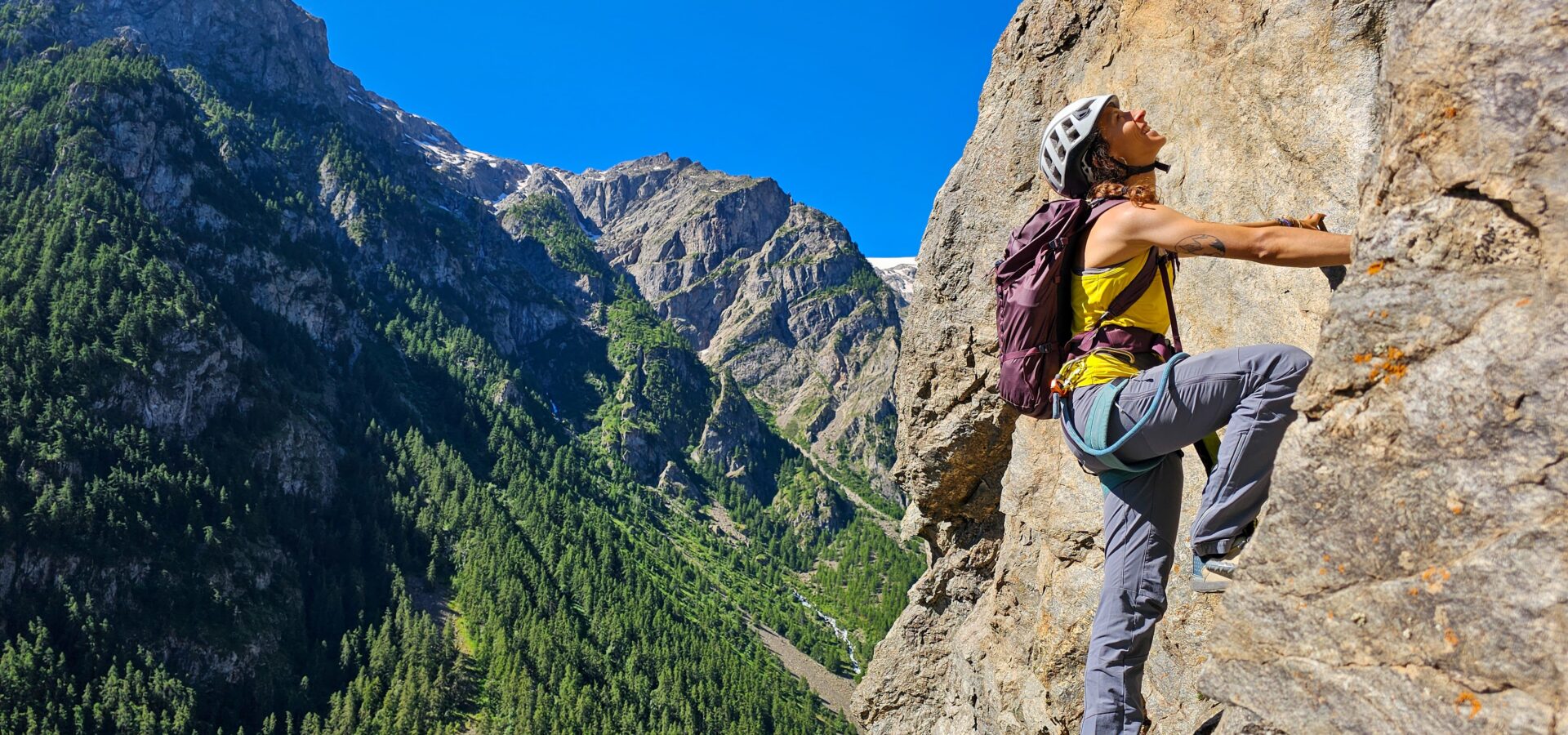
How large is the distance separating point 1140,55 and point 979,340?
5.17 metres

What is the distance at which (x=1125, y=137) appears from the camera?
5809 millimetres

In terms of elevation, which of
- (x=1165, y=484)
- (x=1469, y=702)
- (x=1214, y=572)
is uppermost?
(x=1165, y=484)

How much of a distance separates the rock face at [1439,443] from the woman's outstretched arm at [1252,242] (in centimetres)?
17

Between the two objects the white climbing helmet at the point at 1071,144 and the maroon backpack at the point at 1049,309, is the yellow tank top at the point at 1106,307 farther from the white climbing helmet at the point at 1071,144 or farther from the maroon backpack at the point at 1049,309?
the white climbing helmet at the point at 1071,144

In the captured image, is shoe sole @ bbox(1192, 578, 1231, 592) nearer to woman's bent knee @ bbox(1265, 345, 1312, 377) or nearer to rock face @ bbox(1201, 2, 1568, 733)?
rock face @ bbox(1201, 2, 1568, 733)

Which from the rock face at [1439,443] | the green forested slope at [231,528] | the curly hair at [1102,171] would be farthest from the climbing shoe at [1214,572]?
the green forested slope at [231,528]

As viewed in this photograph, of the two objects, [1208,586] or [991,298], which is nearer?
[1208,586]

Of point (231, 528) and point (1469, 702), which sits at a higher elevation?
point (231, 528)

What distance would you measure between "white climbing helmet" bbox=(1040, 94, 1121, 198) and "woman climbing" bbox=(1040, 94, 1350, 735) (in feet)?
0.04

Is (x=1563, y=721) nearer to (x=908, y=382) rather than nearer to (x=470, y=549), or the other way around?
(x=908, y=382)

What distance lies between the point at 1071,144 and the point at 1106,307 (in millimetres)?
1222

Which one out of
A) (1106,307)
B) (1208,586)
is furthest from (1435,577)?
(1106,307)

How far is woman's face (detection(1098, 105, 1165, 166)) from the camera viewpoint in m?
5.81

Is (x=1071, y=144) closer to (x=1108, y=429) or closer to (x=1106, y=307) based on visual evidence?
(x=1106, y=307)
